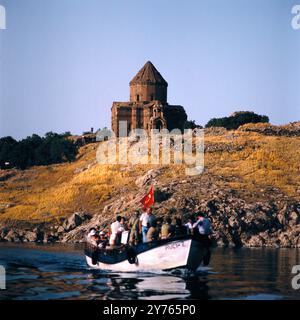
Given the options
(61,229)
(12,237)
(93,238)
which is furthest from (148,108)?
(93,238)

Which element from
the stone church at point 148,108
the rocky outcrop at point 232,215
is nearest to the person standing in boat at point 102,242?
the rocky outcrop at point 232,215

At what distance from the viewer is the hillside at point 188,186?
253ft

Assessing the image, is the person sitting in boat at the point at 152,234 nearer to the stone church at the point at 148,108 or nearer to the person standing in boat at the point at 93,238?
the person standing in boat at the point at 93,238

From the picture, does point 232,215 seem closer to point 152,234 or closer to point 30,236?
point 30,236

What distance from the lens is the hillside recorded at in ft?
253

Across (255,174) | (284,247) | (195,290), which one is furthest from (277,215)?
(195,290)

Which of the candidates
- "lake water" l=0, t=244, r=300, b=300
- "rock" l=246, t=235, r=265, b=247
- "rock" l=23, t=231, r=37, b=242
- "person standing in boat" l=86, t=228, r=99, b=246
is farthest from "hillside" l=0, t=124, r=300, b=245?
"person standing in boat" l=86, t=228, r=99, b=246

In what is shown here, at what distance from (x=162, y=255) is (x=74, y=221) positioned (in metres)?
39.5

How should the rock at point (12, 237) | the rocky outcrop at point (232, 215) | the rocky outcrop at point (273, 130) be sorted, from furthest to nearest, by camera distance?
the rocky outcrop at point (273, 130)
the rock at point (12, 237)
the rocky outcrop at point (232, 215)

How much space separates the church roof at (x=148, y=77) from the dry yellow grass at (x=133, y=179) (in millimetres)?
20625

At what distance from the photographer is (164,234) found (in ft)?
140

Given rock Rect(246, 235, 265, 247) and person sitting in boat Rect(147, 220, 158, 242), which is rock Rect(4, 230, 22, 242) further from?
person sitting in boat Rect(147, 220, 158, 242)

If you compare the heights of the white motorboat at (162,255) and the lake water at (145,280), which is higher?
the white motorboat at (162,255)

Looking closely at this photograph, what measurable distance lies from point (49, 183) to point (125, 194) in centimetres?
2617
